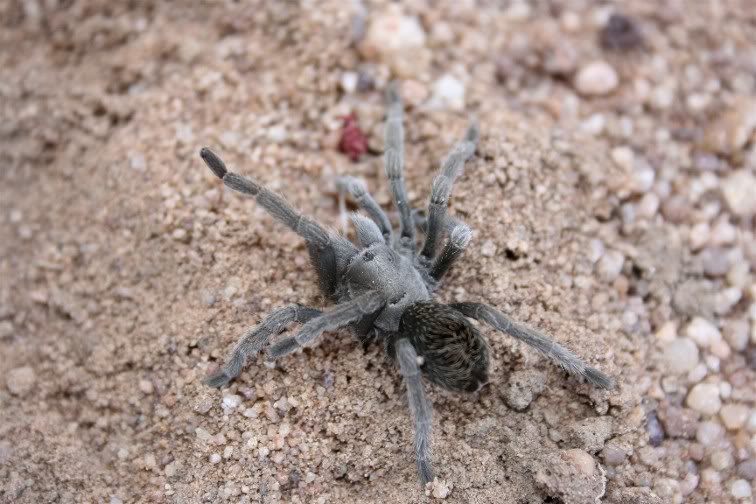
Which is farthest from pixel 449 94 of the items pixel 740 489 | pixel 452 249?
pixel 740 489

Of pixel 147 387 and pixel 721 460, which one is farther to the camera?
pixel 147 387

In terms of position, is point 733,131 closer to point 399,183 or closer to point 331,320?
point 399,183

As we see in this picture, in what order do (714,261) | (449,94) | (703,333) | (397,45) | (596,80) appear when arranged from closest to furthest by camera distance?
(703,333) → (714,261) → (449,94) → (397,45) → (596,80)

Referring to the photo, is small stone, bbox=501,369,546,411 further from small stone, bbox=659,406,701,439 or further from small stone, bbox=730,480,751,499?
small stone, bbox=730,480,751,499

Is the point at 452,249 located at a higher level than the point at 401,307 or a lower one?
higher

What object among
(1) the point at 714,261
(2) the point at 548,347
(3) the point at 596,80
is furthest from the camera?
(3) the point at 596,80

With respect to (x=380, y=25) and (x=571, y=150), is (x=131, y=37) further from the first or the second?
(x=571, y=150)

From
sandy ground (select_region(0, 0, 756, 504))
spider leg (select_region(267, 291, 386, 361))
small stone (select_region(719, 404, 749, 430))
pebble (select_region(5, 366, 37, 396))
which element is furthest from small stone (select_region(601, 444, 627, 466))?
pebble (select_region(5, 366, 37, 396))
